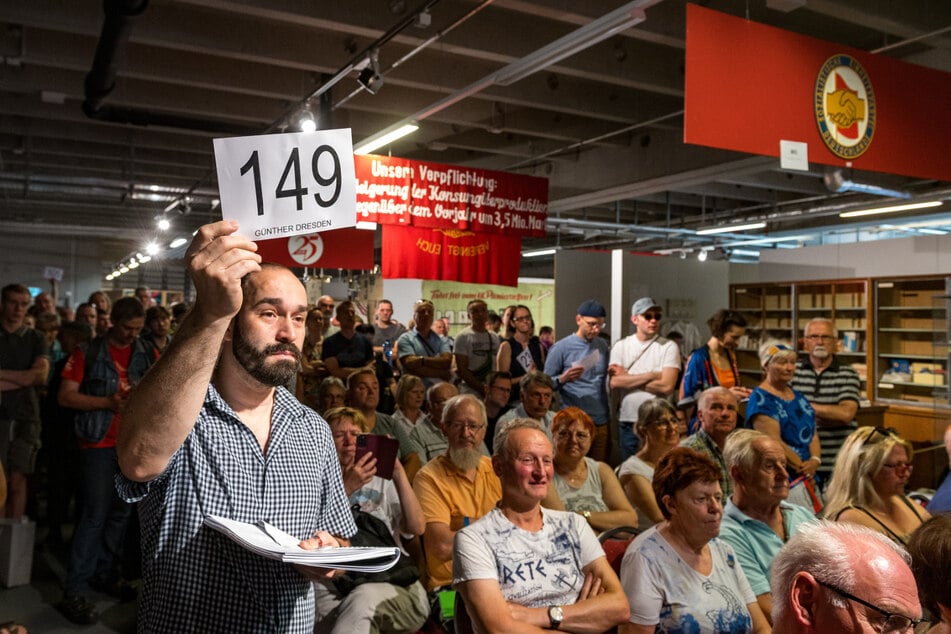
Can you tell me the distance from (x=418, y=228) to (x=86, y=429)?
4059mm

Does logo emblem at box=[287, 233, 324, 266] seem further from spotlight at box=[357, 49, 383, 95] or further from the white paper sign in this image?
the white paper sign

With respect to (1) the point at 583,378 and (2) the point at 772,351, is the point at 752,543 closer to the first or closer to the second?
(2) the point at 772,351

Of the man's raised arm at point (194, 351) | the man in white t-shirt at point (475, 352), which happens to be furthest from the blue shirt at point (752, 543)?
the man in white t-shirt at point (475, 352)

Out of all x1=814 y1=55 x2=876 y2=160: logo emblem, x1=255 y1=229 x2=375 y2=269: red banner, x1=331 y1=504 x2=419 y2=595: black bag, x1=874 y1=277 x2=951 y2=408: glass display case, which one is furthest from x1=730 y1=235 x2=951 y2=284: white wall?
x1=331 y1=504 x2=419 y2=595: black bag

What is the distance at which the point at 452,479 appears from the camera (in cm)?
356

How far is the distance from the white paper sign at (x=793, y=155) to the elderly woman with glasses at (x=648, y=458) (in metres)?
1.49

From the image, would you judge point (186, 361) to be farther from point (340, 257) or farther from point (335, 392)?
point (340, 257)

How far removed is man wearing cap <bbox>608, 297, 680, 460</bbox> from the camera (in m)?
6.18

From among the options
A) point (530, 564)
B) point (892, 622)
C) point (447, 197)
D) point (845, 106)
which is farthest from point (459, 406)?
point (447, 197)

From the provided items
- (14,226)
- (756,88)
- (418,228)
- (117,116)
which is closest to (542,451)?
(756,88)

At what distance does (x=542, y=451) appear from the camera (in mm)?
2826

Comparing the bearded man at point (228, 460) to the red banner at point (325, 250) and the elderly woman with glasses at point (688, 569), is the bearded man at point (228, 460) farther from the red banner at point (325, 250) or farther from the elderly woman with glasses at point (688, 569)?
the red banner at point (325, 250)

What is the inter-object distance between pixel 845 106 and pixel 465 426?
290cm

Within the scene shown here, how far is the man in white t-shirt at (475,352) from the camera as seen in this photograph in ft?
22.6
